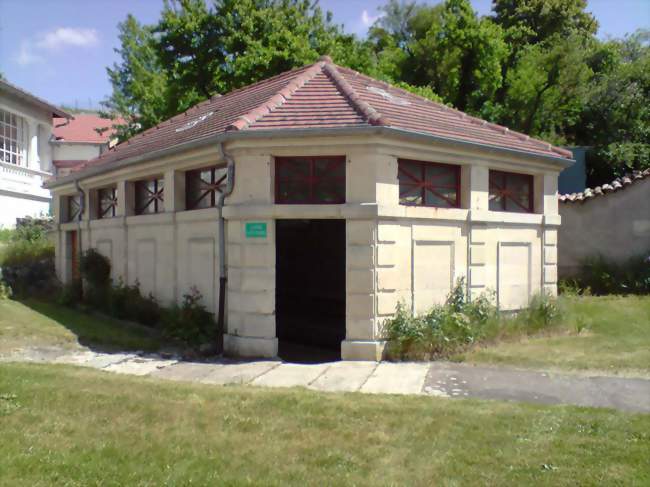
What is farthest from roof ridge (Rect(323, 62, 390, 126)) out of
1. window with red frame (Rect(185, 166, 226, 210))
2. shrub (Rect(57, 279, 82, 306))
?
shrub (Rect(57, 279, 82, 306))

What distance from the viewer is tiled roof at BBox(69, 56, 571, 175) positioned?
9.40 meters

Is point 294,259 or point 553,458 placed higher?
point 294,259

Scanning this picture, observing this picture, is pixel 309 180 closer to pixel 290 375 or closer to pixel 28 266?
pixel 290 375

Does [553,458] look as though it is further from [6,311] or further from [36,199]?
[36,199]

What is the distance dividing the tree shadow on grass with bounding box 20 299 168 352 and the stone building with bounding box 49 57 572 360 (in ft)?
3.16

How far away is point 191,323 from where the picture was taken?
10.3 meters

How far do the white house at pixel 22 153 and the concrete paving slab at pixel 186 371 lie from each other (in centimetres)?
1599

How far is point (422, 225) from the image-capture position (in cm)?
968

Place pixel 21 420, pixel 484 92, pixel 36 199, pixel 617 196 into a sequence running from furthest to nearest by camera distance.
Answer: pixel 484 92, pixel 36 199, pixel 617 196, pixel 21 420

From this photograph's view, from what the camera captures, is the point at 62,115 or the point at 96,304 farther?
the point at 62,115

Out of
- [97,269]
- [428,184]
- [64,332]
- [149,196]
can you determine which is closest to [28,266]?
[97,269]

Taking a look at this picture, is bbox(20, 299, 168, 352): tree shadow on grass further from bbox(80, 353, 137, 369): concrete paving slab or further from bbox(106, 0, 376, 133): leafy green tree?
bbox(106, 0, 376, 133): leafy green tree

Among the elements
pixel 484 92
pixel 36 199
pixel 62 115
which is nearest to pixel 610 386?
pixel 484 92

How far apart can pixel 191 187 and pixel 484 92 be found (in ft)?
60.7
